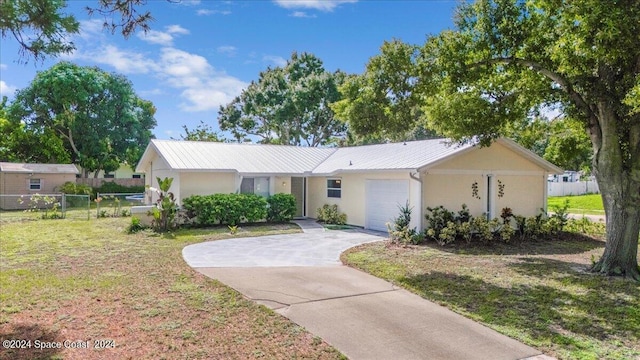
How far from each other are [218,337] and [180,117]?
43861 millimetres

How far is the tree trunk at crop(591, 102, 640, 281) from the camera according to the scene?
9.28 m

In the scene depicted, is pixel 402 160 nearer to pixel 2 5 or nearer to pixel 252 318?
pixel 252 318

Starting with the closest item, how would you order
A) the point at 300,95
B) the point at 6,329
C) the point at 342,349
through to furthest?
the point at 342,349 → the point at 6,329 → the point at 300,95

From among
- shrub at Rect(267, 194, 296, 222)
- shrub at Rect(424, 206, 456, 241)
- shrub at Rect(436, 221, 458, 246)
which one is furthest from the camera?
shrub at Rect(267, 194, 296, 222)

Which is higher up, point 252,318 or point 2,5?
point 2,5

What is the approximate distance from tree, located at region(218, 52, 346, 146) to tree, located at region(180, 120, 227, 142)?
4301mm

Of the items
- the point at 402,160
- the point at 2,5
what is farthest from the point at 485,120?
the point at 2,5

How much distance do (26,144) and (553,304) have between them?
38228 mm

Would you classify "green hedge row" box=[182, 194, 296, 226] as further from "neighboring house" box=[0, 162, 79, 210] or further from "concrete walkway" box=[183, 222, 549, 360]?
"neighboring house" box=[0, 162, 79, 210]

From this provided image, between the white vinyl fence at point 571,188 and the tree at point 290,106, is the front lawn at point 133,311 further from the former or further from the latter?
the white vinyl fence at point 571,188

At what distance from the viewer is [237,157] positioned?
1969 centimetres

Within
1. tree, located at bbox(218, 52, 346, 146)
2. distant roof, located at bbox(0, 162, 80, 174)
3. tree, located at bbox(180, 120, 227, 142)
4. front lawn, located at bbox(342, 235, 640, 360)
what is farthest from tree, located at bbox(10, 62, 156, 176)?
front lawn, located at bbox(342, 235, 640, 360)

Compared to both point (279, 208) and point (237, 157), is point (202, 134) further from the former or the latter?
point (279, 208)

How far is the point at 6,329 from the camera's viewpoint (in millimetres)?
5559
